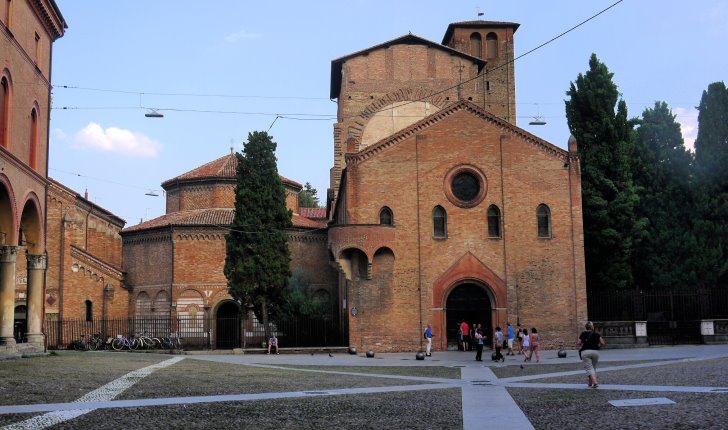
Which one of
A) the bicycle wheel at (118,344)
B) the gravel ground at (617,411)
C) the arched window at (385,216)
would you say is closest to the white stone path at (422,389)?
the gravel ground at (617,411)

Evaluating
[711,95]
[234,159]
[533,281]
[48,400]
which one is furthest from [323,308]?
[48,400]

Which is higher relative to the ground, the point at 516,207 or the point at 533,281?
the point at 516,207

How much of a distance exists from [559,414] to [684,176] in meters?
29.8

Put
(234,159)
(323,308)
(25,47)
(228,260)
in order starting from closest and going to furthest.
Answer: (25,47), (228,260), (323,308), (234,159)

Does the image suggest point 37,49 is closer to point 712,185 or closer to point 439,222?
point 439,222

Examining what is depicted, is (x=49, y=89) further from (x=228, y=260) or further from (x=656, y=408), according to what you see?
(x=656, y=408)

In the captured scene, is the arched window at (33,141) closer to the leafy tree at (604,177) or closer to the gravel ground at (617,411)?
the gravel ground at (617,411)

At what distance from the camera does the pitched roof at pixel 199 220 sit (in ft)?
129

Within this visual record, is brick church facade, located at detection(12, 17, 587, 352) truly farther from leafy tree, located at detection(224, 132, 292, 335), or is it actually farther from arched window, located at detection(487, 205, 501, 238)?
leafy tree, located at detection(224, 132, 292, 335)

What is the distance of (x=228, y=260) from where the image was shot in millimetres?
32062

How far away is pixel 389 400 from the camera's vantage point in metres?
12.5

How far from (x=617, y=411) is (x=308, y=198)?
80777mm

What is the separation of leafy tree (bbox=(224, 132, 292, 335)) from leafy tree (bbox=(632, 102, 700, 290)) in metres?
17.4

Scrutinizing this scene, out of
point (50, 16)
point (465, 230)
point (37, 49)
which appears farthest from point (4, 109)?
point (465, 230)
